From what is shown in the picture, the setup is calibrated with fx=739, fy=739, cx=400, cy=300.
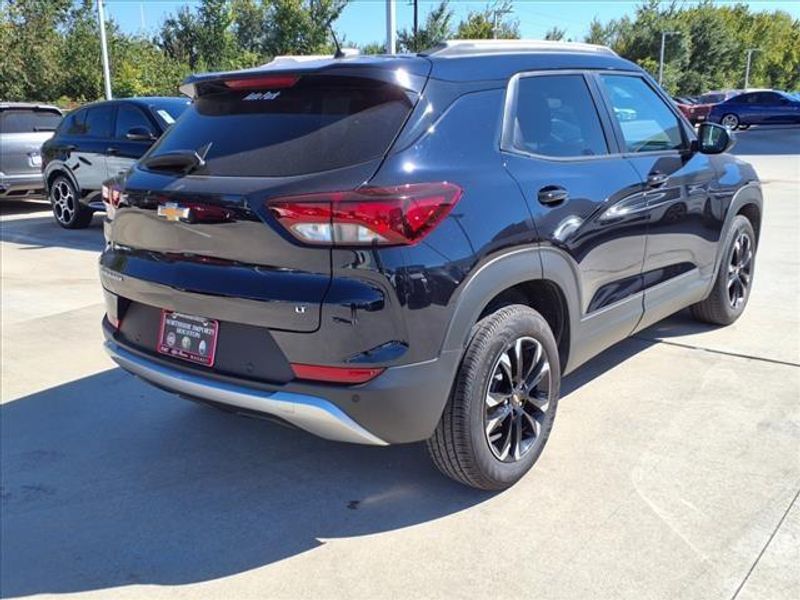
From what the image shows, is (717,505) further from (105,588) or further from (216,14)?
(216,14)

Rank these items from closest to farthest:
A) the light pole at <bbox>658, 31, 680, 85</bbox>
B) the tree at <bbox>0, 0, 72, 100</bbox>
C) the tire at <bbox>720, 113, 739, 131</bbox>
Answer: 1. the tree at <bbox>0, 0, 72, 100</bbox>
2. the tire at <bbox>720, 113, 739, 131</bbox>
3. the light pole at <bbox>658, 31, 680, 85</bbox>

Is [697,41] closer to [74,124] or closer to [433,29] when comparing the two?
[433,29]

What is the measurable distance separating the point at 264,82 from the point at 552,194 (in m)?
1.28

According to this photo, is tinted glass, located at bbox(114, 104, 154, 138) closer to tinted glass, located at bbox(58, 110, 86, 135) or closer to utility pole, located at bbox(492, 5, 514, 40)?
tinted glass, located at bbox(58, 110, 86, 135)

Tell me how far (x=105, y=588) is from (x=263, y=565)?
21.7 inches

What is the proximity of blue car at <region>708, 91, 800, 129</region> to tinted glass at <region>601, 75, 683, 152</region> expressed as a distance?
29.7 meters

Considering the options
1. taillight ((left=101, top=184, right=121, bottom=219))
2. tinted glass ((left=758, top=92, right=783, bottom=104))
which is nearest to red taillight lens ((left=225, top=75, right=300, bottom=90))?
taillight ((left=101, top=184, right=121, bottom=219))

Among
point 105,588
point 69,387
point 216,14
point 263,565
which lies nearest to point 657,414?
point 263,565

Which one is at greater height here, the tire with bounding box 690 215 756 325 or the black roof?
the black roof

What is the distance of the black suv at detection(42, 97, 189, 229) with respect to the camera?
9.12 m

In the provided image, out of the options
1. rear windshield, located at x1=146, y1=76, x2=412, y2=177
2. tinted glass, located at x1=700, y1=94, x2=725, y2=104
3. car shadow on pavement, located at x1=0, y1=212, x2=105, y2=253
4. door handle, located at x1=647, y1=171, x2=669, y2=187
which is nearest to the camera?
rear windshield, located at x1=146, y1=76, x2=412, y2=177

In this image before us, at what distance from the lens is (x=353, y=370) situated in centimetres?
256

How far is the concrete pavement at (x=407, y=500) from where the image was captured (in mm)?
2615

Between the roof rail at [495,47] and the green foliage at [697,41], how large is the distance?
5136 cm
